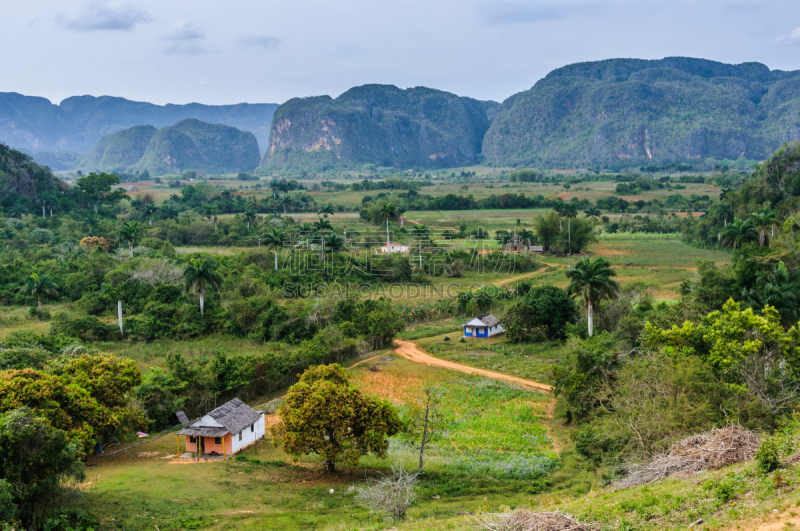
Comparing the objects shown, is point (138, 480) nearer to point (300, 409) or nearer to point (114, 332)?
point (300, 409)

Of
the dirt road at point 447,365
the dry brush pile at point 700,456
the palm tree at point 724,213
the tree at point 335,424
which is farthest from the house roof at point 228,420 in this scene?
the palm tree at point 724,213

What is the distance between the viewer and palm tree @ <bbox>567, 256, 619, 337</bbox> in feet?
105

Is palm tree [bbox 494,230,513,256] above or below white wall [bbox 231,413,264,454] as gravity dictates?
above

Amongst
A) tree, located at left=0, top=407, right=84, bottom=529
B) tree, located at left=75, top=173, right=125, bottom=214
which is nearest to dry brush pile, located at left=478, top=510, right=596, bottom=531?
tree, located at left=0, top=407, right=84, bottom=529

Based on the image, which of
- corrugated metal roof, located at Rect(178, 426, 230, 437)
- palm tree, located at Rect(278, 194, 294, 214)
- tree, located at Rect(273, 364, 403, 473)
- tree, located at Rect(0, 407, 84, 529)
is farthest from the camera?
palm tree, located at Rect(278, 194, 294, 214)

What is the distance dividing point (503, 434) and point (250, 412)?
9502mm

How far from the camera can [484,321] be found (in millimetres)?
41656

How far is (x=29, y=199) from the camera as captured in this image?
255ft

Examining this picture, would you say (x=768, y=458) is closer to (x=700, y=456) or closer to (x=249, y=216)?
(x=700, y=456)

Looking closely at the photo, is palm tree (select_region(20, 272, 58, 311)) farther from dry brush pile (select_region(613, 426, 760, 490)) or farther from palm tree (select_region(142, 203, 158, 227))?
dry brush pile (select_region(613, 426, 760, 490))

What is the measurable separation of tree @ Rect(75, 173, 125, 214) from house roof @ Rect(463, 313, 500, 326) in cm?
6272

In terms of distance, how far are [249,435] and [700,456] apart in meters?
15.1

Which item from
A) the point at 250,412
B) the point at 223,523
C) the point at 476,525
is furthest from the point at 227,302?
the point at 476,525

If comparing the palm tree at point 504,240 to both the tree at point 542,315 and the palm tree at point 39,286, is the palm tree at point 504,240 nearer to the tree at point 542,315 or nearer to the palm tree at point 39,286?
the tree at point 542,315
